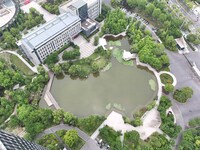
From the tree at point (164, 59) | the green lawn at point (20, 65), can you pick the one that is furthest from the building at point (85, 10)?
the tree at point (164, 59)

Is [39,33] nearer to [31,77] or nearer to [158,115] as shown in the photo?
[31,77]

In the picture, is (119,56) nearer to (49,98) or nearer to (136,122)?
(136,122)

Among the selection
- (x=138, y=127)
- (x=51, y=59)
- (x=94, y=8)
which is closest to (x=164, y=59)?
(x=138, y=127)

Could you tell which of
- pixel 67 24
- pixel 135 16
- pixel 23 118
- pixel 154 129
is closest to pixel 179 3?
pixel 135 16

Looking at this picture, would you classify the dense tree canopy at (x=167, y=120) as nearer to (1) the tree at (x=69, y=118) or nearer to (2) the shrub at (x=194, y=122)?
(2) the shrub at (x=194, y=122)

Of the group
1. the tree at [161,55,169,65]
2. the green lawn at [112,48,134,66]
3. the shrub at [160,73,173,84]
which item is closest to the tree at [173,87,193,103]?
the shrub at [160,73,173,84]

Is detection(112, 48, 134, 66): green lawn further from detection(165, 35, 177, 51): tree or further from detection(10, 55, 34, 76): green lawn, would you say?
detection(10, 55, 34, 76): green lawn
